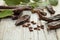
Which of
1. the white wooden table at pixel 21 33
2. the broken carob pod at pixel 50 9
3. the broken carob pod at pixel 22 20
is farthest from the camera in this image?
the broken carob pod at pixel 50 9

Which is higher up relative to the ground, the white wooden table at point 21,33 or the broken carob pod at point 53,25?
the broken carob pod at point 53,25

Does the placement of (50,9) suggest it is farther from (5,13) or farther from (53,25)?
(5,13)

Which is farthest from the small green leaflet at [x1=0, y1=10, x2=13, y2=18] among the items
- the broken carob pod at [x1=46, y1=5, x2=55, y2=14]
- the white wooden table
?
the broken carob pod at [x1=46, y1=5, x2=55, y2=14]

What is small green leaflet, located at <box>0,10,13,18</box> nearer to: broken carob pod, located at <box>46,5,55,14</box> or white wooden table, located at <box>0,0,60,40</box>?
white wooden table, located at <box>0,0,60,40</box>

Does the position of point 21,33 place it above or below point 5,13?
below

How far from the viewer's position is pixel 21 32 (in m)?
1.01

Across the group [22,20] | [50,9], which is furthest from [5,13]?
[50,9]

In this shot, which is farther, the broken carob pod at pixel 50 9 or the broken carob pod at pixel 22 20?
the broken carob pod at pixel 50 9

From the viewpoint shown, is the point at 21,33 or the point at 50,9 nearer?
the point at 21,33

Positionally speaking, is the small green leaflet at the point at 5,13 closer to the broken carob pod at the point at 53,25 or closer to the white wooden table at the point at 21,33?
the white wooden table at the point at 21,33

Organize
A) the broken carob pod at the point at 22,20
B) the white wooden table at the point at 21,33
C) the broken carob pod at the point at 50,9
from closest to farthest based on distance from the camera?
the white wooden table at the point at 21,33 < the broken carob pod at the point at 22,20 < the broken carob pod at the point at 50,9

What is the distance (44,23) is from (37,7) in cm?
18

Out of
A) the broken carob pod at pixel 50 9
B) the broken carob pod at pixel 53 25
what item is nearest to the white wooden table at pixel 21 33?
the broken carob pod at pixel 53 25

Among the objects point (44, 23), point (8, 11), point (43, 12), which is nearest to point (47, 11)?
point (43, 12)
